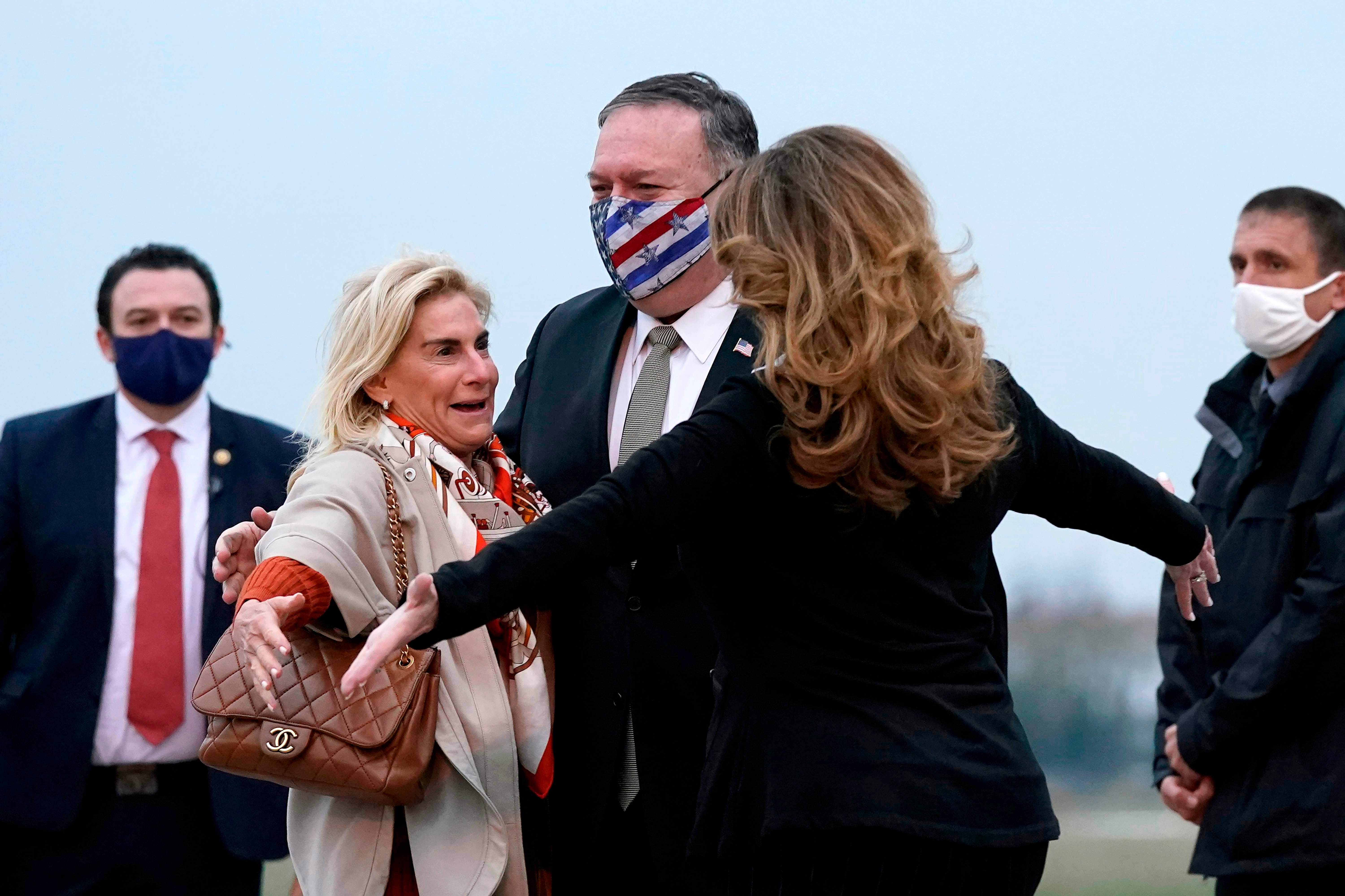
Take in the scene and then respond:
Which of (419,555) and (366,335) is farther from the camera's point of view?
(366,335)

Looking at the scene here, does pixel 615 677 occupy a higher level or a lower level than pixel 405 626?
lower

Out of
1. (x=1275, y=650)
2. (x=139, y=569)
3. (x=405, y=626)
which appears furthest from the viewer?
(x=139, y=569)

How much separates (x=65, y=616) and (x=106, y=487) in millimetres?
289

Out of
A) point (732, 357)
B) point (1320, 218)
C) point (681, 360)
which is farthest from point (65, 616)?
point (1320, 218)

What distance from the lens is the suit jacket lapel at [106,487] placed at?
3.30 metres

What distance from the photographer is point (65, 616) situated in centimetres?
327

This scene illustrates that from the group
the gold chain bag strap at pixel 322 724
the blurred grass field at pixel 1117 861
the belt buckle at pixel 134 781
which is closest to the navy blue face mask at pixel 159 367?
the belt buckle at pixel 134 781

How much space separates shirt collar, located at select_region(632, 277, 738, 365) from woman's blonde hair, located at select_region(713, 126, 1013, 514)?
2.35 ft

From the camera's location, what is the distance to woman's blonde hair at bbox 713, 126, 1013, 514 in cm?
176

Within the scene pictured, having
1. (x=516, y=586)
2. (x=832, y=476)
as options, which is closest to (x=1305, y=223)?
(x=832, y=476)

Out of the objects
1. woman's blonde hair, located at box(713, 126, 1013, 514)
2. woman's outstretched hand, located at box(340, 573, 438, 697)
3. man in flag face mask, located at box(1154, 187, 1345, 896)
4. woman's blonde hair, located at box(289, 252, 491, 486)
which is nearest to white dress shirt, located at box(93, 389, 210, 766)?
woman's blonde hair, located at box(289, 252, 491, 486)

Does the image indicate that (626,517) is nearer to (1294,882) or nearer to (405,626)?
(405,626)

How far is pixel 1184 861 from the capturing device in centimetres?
548

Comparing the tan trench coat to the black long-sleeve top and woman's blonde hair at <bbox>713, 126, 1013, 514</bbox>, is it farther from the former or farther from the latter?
woman's blonde hair at <bbox>713, 126, 1013, 514</bbox>
